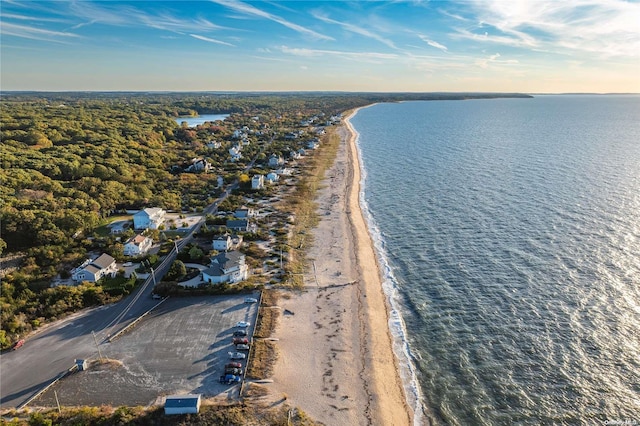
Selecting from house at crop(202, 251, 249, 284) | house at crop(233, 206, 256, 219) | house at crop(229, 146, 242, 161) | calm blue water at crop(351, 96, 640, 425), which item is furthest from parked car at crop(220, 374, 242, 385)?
house at crop(229, 146, 242, 161)

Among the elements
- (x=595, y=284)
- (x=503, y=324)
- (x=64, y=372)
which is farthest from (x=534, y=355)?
(x=64, y=372)

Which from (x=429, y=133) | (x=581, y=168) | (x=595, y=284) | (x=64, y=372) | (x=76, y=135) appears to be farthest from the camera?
(x=429, y=133)

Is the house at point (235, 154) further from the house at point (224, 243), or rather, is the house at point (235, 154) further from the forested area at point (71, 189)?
the house at point (224, 243)

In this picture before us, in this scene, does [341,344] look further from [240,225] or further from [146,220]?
[146,220]

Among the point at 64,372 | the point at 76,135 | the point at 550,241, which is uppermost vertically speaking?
Result: the point at 76,135

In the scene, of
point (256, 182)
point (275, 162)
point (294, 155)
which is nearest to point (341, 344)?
point (256, 182)

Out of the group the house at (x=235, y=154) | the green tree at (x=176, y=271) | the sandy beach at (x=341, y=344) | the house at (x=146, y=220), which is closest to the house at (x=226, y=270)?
the green tree at (x=176, y=271)

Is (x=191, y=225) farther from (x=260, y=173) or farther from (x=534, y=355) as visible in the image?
(x=534, y=355)

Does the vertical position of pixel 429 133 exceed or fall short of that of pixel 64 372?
it exceeds it
